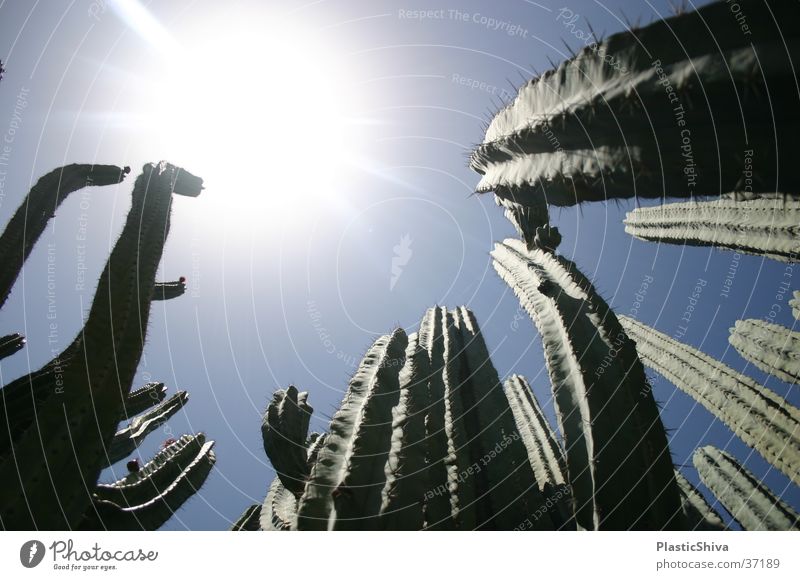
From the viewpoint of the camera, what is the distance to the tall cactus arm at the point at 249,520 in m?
4.77

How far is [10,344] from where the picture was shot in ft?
14.7

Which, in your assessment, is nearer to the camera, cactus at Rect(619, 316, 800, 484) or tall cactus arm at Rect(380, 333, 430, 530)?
tall cactus arm at Rect(380, 333, 430, 530)

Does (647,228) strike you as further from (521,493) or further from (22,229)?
(22,229)

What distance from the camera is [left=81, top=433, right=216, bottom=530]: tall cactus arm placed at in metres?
3.01

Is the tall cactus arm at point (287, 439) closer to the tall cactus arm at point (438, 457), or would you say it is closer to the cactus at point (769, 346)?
the tall cactus arm at point (438, 457)

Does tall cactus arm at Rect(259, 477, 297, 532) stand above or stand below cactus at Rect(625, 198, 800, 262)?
below

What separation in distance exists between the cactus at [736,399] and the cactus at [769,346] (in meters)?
0.29

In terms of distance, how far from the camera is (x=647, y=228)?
18.6 feet

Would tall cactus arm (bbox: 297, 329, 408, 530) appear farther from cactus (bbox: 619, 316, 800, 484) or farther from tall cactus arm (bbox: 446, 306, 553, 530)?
cactus (bbox: 619, 316, 800, 484)

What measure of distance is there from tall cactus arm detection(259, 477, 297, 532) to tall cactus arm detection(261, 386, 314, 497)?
0.31 m

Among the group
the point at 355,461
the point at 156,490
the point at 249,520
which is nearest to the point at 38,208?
the point at 156,490

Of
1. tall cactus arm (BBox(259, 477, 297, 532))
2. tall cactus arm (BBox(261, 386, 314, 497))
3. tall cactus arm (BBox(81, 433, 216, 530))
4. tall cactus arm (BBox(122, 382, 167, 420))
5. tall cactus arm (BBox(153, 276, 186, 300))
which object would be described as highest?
tall cactus arm (BBox(153, 276, 186, 300))

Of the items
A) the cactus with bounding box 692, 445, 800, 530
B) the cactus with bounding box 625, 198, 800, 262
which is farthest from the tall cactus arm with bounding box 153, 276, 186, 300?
the cactus with bounding box 692, 445, 800, 530
